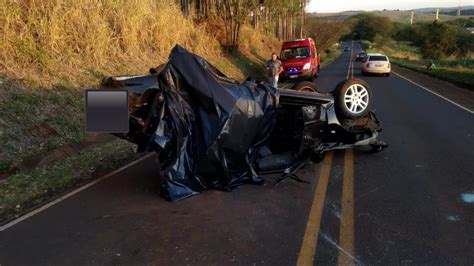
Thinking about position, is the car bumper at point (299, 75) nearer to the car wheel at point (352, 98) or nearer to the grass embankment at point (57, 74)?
the grass embankment at point (57, 74)

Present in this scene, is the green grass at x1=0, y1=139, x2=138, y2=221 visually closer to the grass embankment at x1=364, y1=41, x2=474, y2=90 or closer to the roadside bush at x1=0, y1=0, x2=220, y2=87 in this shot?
the roadside bush at x1=0, y1=0, x2=220, y2=87

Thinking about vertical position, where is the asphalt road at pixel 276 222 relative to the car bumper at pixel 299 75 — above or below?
below

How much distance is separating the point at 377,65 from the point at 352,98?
2424 centimetres

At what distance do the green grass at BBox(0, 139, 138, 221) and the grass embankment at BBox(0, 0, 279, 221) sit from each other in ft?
0.04

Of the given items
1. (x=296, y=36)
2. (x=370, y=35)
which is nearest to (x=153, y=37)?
(x=296, y=36)

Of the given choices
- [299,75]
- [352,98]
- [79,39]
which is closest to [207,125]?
[352,98]

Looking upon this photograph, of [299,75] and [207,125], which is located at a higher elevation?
[207,125]

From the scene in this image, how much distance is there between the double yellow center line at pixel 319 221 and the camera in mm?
4080

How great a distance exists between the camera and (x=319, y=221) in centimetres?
489

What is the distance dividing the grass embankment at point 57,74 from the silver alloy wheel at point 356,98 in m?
3.59

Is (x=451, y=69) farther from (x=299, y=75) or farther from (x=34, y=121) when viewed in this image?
(x=34, y=121)

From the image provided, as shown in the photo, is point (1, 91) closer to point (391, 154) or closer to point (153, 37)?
point (391, 154)

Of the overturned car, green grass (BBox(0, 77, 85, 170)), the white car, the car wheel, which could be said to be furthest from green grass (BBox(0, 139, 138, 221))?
the white car

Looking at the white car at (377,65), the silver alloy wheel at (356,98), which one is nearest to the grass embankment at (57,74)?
the silver alloy wheel at (356,98)
